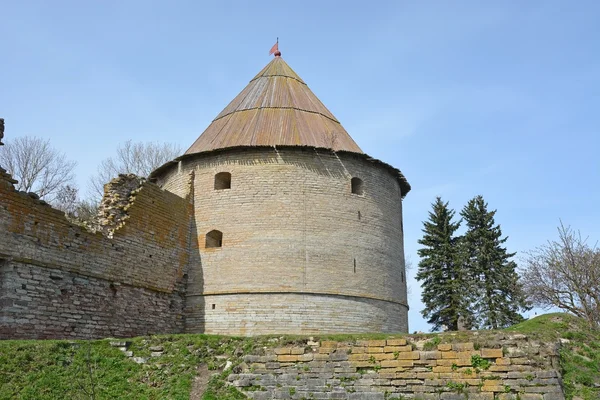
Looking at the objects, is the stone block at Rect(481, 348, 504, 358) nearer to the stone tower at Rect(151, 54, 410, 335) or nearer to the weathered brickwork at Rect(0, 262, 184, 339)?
the stone tower at Rect(151, 54, 410, 335)

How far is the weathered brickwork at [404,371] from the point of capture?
8828 mm

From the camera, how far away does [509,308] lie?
76.9 ft

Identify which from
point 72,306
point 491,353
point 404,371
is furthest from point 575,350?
point 72,306

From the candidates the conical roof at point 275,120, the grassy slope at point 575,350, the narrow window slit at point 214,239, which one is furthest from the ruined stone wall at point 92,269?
the grassy slope at point 575,350

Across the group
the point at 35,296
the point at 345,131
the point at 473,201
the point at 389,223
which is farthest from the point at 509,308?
the point at 35,296

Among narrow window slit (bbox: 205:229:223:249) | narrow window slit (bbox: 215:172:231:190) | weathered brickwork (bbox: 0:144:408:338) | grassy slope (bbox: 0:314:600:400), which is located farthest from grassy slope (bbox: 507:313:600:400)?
narrow window slit (bbox: 215:172:231:190)

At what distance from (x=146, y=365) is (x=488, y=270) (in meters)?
17.8

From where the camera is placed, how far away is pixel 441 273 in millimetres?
24578

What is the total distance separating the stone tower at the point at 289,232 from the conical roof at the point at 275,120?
0.22ft

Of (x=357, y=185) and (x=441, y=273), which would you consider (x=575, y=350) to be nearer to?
(x=357, y=185)

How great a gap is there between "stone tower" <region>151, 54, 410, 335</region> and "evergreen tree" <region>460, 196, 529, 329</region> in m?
6.82

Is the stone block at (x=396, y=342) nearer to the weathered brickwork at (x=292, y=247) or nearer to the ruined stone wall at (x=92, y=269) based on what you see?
the weathered brickwork at (x=292, y=247)

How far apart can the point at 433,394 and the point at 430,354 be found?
0.63 metres

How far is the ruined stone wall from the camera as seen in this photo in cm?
1155
